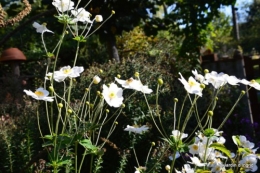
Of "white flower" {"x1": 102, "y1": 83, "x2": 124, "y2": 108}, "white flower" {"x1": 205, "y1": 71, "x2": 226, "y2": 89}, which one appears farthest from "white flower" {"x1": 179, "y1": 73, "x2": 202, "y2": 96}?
"white flower" {"x1": 102, "y1": 83, "x2": 124, "y2": 108}

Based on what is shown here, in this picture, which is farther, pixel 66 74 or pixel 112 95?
pixel 66 74

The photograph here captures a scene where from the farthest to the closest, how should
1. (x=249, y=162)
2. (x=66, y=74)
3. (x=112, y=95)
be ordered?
(x=249, y=162) < (x=66, y=74) < (x=112, y=95)

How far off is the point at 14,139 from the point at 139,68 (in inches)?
52.2

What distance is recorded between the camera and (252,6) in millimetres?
36031

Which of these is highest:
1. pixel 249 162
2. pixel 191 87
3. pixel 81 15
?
pixel 81 15

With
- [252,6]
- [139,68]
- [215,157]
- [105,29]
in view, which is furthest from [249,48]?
[215,157]

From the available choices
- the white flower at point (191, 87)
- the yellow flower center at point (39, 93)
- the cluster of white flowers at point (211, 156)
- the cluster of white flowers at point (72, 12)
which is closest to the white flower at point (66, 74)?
the yellow flower center at point (39, 93)

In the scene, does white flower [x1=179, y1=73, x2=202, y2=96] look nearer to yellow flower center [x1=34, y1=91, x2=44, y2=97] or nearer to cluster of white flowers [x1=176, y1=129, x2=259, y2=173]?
cluster of white flowers [x1=176, y1=129, x2=259, y2=173]

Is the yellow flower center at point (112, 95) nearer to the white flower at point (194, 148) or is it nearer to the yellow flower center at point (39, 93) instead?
the yellow flower center at point (39, 93)

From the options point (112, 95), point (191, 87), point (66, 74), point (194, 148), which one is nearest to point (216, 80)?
point (191, 87)

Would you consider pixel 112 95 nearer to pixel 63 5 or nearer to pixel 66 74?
pixel 66 74

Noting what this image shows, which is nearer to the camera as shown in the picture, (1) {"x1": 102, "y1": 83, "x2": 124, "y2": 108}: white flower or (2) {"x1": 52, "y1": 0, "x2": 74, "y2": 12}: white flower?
(1) {"x1": 102, "y1": 83, "x2": 124, "y2": 108}: white flower

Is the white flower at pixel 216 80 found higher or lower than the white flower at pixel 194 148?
higher

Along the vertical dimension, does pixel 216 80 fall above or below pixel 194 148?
above
